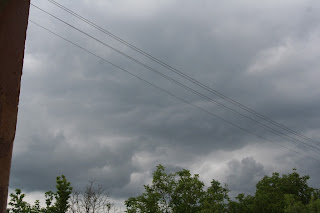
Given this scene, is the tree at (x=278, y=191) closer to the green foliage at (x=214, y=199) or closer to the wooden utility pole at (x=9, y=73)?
the green foliage at (x=214, y=199)

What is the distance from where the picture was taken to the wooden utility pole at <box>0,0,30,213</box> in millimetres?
1852

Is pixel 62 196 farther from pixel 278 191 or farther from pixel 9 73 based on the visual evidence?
pixel 9 73

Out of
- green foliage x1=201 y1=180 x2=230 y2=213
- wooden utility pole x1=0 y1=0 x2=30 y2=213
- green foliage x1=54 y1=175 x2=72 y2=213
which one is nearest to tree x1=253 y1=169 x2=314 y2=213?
green foliage x1=201 y1=180 x2=230 y2=213

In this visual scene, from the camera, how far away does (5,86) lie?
6.23ft

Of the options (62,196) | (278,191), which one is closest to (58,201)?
(62,196)

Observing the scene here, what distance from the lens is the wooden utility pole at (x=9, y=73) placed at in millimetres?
1852

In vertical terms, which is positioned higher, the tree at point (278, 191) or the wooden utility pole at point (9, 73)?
the tree at point (278, 191)

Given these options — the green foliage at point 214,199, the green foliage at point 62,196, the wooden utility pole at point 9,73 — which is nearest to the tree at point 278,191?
the green foliage at point 214,199

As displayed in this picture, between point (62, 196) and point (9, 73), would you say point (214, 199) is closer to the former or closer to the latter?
point (62, 196)

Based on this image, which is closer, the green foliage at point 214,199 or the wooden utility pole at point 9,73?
the wooden utility pole at point 9,73

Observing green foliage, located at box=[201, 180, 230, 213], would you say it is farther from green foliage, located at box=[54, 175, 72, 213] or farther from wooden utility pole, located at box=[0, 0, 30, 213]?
wooden utility pole, located at box=[0, 0, 30, 213]

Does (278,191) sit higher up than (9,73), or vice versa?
(278,191)

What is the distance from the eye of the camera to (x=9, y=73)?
193cm

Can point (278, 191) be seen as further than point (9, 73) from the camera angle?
Yes
